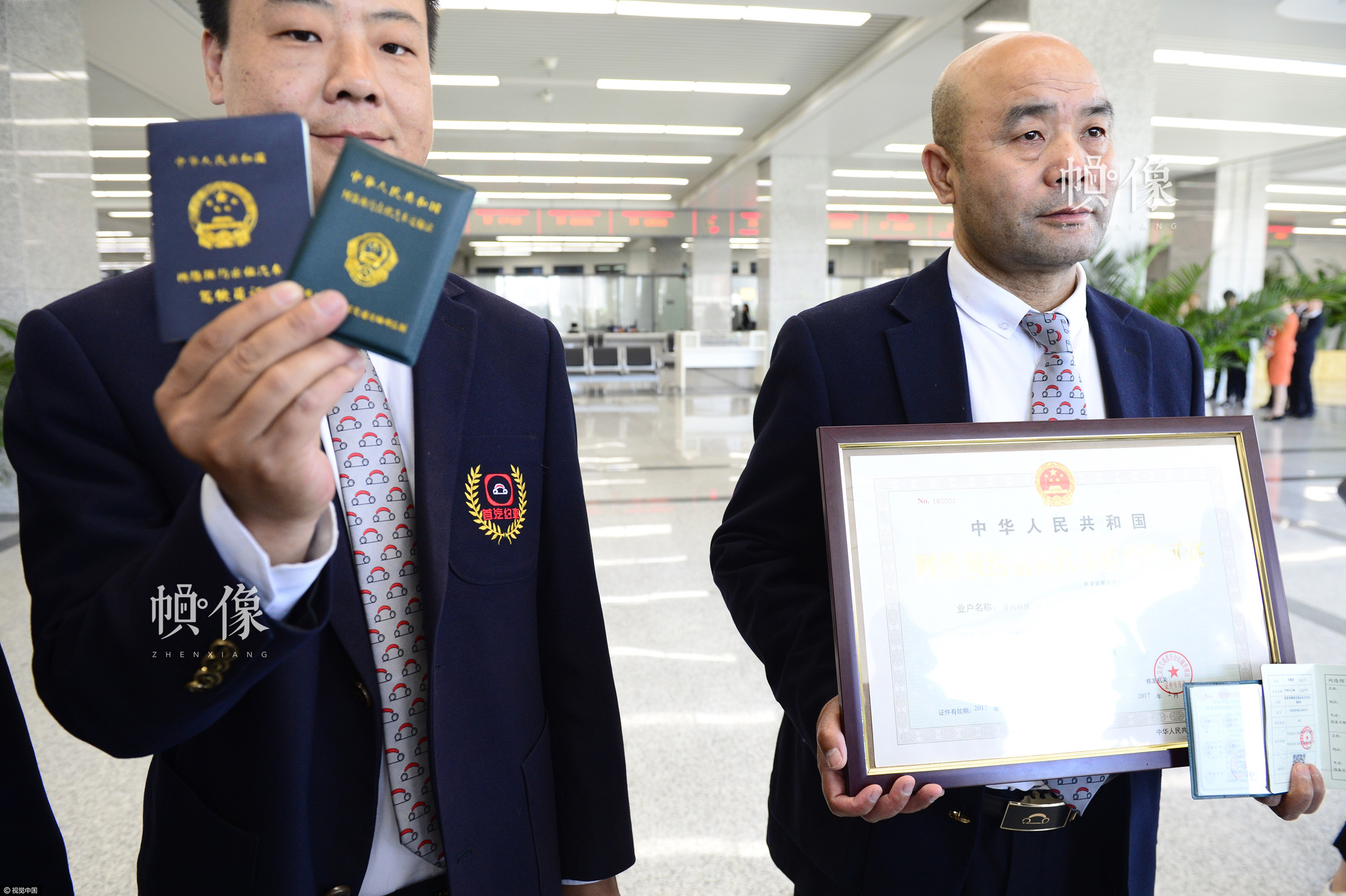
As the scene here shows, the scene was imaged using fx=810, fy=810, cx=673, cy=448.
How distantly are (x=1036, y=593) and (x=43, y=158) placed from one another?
316 inches

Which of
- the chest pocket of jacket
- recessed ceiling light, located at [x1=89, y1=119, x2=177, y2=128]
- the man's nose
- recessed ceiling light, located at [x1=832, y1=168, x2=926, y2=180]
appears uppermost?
recessed ceiling light, located at [x1=832, y1=168, x2=926, y2=180]

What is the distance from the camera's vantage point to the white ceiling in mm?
8289

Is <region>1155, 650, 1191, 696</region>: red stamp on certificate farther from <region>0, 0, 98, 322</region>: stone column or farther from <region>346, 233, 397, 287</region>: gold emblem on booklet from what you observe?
<region>0, 0, 98, 322</region>: stone column

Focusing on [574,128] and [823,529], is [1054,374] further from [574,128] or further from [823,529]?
[574,128]

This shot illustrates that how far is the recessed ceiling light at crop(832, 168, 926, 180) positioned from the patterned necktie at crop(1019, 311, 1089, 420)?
16.1 metres

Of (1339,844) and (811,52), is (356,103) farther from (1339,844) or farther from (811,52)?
(811,52)

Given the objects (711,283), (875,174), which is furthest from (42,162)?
(711,283)

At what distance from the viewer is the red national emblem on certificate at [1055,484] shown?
1098 millimetres

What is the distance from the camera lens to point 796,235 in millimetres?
14914

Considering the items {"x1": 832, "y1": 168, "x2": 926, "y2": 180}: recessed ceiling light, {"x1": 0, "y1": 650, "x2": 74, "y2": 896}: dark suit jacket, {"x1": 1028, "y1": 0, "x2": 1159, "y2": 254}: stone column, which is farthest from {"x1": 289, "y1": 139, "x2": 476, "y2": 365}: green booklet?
{"x1": 832, "y1": 168, "x2": 926, "y2": 180}: recessed ceiling light

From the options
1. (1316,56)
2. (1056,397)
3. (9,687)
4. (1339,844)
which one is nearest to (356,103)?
(9,687)

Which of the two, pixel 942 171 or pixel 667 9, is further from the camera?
pixel 667 9

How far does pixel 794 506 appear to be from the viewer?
4.47 ft

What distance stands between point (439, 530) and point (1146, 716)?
36.4 inches
